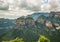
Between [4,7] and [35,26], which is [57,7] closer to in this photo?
[35,26]

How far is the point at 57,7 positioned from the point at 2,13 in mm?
1965

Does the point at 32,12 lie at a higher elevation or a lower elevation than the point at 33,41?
higher

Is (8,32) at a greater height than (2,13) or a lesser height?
lesser

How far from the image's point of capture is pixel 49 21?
6.94 metres

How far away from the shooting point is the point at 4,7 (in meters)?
6.73

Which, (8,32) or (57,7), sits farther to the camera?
(57,7)

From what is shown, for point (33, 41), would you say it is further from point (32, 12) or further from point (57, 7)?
point (57, 7)

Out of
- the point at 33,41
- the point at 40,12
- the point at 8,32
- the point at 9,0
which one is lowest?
the point at 33,41

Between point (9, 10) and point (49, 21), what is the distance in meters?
1.45

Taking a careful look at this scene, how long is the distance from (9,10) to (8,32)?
2.54 ft

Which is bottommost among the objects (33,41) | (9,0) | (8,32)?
(33,41)

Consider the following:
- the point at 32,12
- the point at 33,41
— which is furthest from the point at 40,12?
the point at 33,41

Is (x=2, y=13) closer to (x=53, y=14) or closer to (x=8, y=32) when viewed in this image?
(x=8, y=32)

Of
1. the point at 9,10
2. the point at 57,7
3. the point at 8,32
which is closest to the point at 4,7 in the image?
the point at 9,10
